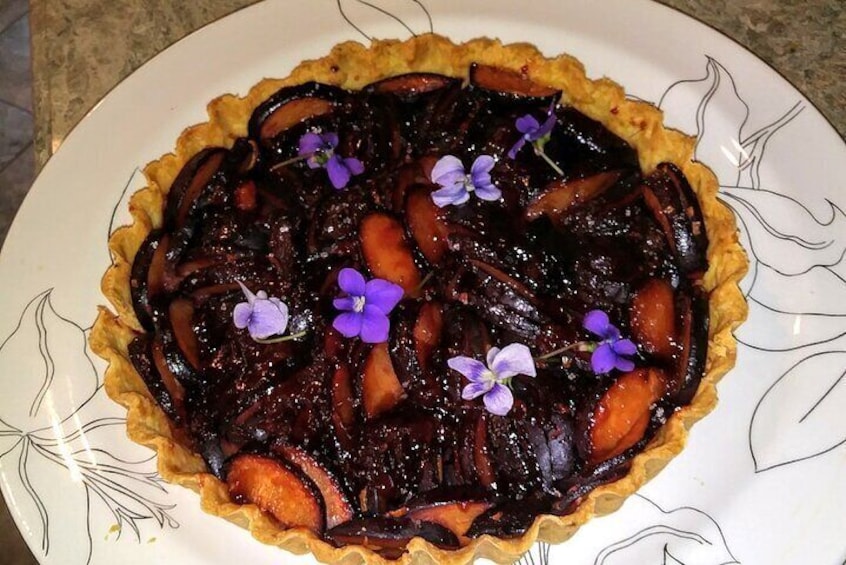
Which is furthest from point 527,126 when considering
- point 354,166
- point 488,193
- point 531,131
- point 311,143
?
point 311,143

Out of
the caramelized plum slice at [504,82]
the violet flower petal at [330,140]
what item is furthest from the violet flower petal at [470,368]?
the caramelized plum slice at [504,82]

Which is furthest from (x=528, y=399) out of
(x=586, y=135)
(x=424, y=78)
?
(x=424, y=78)

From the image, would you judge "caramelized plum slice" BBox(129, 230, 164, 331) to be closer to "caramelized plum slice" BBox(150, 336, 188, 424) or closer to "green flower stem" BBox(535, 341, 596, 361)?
"caramelized plum slice" BBox(150, 336, 188, 424)

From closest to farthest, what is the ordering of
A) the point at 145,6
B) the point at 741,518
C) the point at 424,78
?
the point at 741,518 → the point at 424,78 → the point at 145,6

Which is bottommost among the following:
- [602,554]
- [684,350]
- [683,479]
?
[602,554]

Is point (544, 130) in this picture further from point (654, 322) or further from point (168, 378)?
point (168, 378)

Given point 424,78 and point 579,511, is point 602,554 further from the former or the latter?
point 424,78
